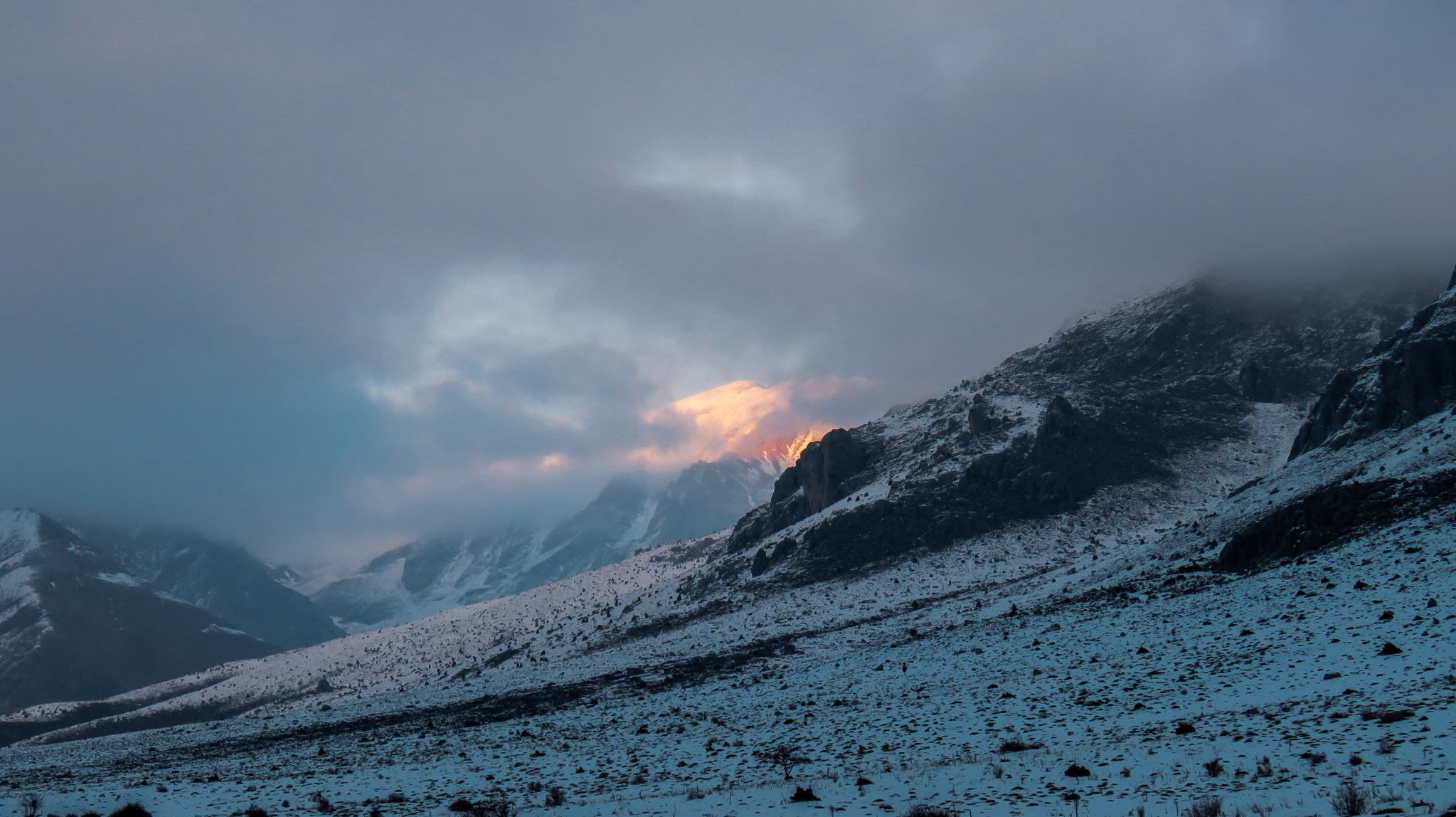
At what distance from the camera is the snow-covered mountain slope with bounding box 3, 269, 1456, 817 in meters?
17.0

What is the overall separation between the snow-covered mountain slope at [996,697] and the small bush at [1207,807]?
25 centimetres

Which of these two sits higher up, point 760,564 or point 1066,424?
point 1066,424

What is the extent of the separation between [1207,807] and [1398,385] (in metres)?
64.6

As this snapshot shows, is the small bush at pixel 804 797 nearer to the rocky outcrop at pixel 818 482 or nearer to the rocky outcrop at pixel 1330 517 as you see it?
the rocky outcrop at pixel 1330 517

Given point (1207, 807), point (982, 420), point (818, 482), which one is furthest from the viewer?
point (818, 482)

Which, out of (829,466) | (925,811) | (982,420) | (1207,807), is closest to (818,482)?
(829,466)

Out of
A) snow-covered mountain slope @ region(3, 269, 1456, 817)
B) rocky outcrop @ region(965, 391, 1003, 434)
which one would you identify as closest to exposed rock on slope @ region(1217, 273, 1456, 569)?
snow-covered mountain slope @ region(3, 269, 1456, 817)

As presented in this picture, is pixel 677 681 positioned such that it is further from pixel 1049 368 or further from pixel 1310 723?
pixel 1049 368

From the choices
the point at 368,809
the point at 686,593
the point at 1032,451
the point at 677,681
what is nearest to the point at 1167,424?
the point at 1032,451

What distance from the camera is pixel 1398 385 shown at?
61.6 meters

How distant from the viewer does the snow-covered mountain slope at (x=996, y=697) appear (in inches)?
671

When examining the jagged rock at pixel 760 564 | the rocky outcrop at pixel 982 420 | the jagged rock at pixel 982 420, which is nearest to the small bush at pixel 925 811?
the jagged rock at pixel 760 564

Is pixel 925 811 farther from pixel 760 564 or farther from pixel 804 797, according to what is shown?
pixel 760 564

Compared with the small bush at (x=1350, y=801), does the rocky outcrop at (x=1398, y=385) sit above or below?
above
